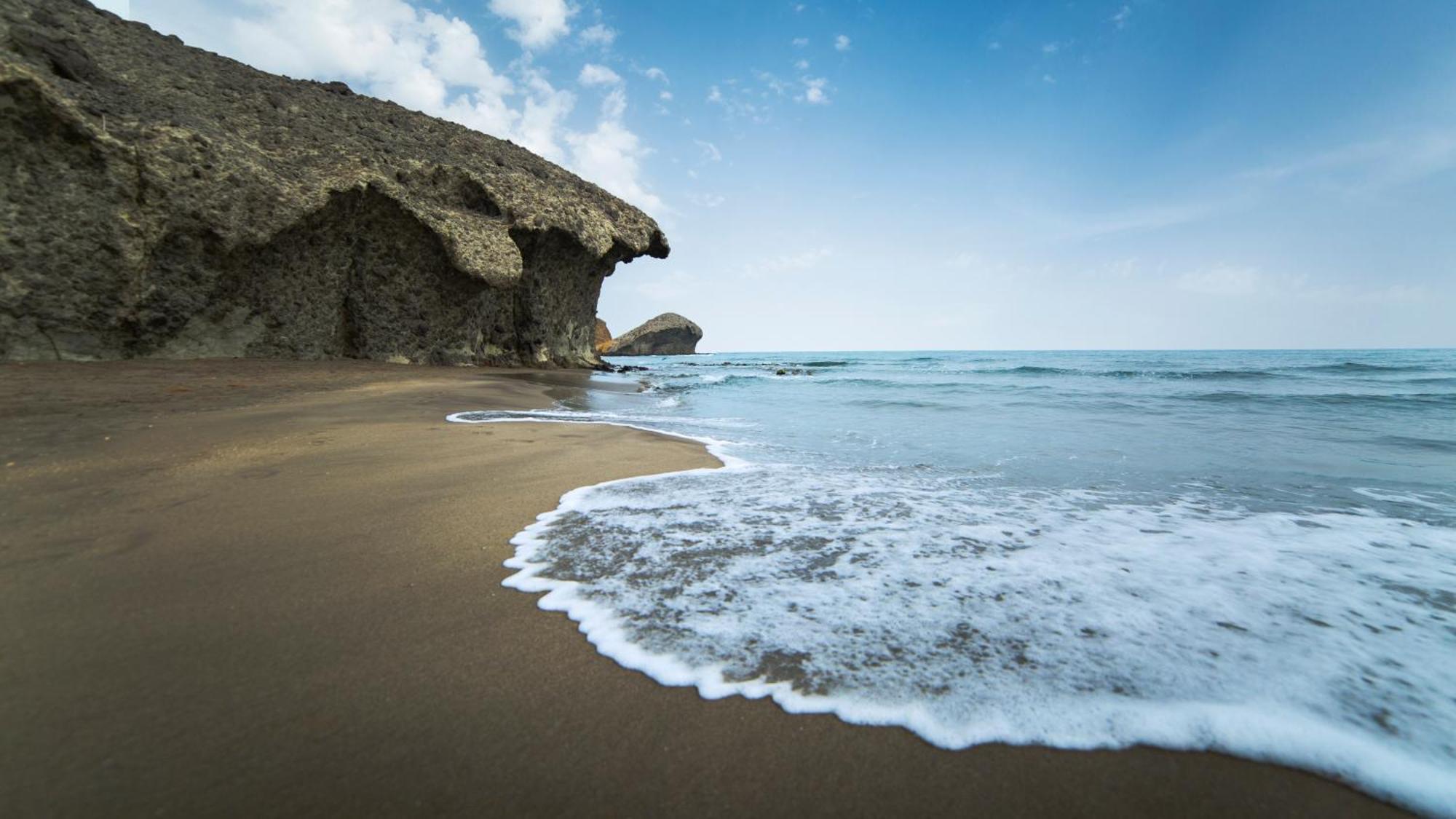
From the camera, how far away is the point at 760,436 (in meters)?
5.88

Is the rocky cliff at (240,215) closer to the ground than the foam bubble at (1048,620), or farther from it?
farther from it

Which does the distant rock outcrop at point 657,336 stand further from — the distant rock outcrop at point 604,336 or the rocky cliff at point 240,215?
the rocky cliff at point 240,215

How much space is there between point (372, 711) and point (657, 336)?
5947 cm

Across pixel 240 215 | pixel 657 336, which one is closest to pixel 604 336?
pixel 657 336

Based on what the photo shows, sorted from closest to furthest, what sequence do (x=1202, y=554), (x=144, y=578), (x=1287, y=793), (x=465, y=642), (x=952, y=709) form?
(x=1287, y=793), (x=952, y=709), (x=465, y=642), (x=144, y=578), (x=1202, y=554)

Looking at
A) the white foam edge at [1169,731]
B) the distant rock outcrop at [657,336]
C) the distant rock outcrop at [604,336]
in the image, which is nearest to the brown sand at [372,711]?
the white foam edge at [1169,731]

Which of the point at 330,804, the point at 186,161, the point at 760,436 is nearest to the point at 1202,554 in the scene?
the point at 330,804

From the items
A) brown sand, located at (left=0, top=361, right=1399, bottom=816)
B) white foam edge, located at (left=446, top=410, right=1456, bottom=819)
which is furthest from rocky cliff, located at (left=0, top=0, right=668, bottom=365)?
white foam edge, located at (left=446, top=410, right=1456, bottom=819)

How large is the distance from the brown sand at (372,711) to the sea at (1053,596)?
10 cm

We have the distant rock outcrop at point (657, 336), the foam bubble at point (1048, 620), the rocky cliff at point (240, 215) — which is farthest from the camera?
the distant rock outcrop at point (657, 336)

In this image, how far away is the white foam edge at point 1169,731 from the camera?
1.09 meters

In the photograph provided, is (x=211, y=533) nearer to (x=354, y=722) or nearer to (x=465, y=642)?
(x=465, y=642)

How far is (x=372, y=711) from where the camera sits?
45.9 inches

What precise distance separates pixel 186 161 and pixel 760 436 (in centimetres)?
867
